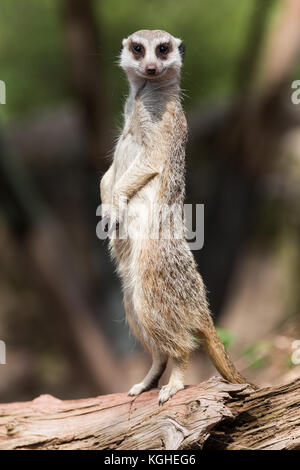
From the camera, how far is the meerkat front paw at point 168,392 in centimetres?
266

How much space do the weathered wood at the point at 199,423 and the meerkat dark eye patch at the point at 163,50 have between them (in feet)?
4.15

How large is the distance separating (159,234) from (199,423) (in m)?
0.75

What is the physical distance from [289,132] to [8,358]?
4.39 metres

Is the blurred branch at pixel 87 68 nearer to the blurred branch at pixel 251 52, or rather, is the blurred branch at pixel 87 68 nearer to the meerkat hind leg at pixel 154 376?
the blurred branch at pixel 251 52

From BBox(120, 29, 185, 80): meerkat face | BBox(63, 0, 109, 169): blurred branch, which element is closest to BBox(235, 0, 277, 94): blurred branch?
BBox(63, 0, 109, 169): blurred branch

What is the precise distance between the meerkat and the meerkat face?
0.05ft

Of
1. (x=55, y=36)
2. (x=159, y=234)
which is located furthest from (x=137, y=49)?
(x=55, y=36)

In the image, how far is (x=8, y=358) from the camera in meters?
8.20

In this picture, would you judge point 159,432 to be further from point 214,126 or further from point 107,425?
point 214,126

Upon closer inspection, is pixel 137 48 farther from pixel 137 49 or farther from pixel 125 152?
pixel 125 152

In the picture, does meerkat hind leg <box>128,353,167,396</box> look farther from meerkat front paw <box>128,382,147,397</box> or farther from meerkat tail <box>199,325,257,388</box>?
meerkat tail <box>199,325,257,388</box>

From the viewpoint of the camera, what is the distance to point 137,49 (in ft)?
7.50

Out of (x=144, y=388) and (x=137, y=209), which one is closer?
(x=137, y=209)

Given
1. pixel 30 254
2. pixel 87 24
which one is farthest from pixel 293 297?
pixel 87 24
